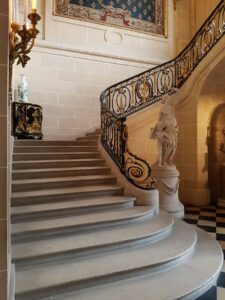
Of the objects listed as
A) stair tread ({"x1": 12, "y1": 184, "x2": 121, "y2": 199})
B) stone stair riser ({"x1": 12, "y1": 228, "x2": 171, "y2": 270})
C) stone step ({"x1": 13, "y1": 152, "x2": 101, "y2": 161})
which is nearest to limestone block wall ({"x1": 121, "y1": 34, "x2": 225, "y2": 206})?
stone step ({"x1": 13, "y1": 152, "x2": 101, "y2": 161})

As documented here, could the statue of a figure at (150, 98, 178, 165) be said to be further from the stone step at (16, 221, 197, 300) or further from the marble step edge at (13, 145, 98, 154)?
the stone step at (16, 221, 197, 300)

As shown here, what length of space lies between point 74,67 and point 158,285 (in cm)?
645

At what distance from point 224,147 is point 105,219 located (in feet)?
14.9

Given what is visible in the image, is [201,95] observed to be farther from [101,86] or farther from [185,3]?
[185,3]

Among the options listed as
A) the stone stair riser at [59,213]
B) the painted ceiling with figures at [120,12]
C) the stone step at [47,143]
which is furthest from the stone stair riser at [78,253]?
the painted ceiling with figures at [120,12]

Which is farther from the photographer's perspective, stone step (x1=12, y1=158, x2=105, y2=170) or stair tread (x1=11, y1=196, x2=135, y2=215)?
stone step (x1=12, y1=158, x2=105, y2=170)

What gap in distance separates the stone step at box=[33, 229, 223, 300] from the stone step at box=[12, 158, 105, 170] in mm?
2547

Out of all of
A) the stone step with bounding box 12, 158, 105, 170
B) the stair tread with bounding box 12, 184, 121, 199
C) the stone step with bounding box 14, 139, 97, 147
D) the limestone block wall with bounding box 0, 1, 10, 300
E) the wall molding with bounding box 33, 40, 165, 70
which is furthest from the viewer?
the wall molding with bounding box 33, 40, 165, 70

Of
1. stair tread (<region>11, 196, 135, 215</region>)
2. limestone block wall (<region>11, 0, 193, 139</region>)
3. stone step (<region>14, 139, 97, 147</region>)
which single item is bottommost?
stair tread (<region>11, 196, 135, 215</region>)

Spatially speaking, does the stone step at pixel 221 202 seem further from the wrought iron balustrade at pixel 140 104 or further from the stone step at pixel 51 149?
the stone step at pixel 51 149

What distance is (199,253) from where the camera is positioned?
10.4 feet

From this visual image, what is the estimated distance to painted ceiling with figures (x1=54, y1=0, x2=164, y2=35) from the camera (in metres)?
7.49

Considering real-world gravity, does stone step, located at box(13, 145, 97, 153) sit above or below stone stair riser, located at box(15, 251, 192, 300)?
above

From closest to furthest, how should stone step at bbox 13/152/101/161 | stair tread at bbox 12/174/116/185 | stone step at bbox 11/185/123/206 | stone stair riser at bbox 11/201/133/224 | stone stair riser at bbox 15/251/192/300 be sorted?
1. stone stair riser at bbox 15/251/192/300
2. stone stair riser at bbox 11/201/133/224
3. stone step at bbox 11/185/123/206
4. stair tread at bbox 12/174/116/185
5. stone step at bbox 13/152/101/161
